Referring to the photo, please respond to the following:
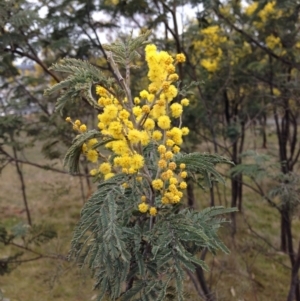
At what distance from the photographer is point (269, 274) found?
18.9 ft

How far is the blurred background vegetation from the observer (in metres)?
3.72

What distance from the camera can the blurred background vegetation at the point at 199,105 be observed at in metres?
3.72

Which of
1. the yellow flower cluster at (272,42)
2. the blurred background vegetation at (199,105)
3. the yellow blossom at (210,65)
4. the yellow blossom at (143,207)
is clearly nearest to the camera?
the yellow blossom at (143,207)

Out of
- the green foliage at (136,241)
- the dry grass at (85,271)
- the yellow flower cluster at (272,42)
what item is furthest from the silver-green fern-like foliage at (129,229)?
the yellow flower cluster at (272,42)

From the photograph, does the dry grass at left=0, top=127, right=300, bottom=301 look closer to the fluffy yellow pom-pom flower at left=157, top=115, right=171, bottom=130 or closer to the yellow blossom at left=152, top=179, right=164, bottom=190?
the yellow blossom at left=152, top=179, right=164, bottom=190

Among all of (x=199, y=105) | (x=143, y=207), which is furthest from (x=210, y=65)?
(x=143, y=207)

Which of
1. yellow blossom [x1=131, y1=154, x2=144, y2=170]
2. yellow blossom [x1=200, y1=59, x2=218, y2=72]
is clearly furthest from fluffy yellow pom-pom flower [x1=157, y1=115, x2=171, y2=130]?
yellow blossom [x1=200, y1=59, x2=218, y2=72]

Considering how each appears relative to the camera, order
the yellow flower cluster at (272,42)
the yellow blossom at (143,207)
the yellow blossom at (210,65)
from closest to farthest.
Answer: the yellow blossom at (143,207) < the yellow flower cluster at (272,42) < the yellow blossom at (210,65)

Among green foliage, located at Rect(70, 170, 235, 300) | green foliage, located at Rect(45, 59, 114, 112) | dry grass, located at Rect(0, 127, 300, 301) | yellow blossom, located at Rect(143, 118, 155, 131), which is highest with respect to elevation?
green foliage, located at Rect(45, 59, 114, 112)

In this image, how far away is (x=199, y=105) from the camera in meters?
5.92

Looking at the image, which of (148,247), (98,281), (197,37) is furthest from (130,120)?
(197,37)

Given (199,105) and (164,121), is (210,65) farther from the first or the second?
(164,121)

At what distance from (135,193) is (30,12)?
7.50 feet

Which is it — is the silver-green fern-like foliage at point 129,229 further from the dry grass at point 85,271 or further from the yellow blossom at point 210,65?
the yellow blossom at point 210,65
